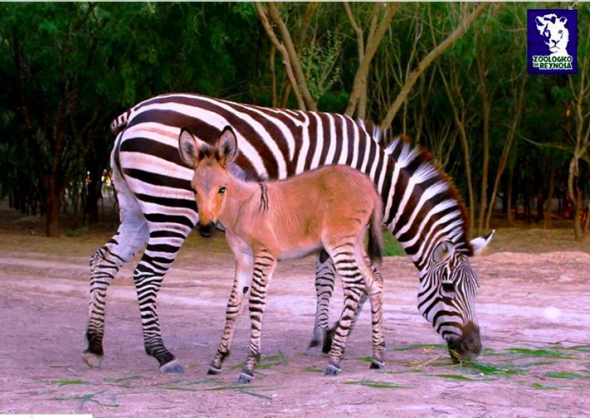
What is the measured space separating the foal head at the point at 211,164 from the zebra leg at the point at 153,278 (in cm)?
102

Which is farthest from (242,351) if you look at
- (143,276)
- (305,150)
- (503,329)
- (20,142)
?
(20,142)

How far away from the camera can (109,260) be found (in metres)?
8.60

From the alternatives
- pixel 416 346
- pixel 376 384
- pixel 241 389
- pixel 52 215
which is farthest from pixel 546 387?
pixel 52 215

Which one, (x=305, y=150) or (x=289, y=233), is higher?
(x=305, y=150)

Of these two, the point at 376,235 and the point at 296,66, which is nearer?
the point at 376,235

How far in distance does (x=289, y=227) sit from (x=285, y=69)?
16.6 meters

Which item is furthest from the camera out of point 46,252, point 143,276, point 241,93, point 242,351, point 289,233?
point 241,93

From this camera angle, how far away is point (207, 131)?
8219 mm

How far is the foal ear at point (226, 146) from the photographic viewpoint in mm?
7184

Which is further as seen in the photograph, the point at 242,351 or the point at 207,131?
the point at 242,351

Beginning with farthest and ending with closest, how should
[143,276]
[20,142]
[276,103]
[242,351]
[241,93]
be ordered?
1. [20,142]
2. [241,93]
3. [276,103]
4. [242,351]
5. [143,276]

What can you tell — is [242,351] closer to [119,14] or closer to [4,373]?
[4,373]

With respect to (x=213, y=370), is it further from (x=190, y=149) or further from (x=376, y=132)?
(x=376, y=132)

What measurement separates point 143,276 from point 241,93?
17.5 metres
